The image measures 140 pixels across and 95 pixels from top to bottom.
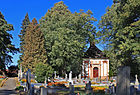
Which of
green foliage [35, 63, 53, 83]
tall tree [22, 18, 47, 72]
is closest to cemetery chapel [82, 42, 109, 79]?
tall tree [22, 18, 47, 72]

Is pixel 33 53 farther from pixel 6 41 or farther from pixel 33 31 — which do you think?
pixel 6 41

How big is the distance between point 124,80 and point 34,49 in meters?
36.5

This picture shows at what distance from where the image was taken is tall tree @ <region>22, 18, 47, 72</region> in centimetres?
4073

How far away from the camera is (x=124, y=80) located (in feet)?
21.6

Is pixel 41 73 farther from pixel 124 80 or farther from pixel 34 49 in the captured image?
pixel 124 80

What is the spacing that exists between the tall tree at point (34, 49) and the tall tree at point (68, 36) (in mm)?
1232

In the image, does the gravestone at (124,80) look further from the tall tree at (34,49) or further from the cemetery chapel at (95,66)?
the cemetery chapel at (95,66)

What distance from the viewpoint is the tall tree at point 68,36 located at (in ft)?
120

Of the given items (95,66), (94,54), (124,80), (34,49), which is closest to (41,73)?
(34,49)

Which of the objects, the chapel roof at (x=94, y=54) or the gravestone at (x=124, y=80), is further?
the chapel roof at (x=94, y=54)

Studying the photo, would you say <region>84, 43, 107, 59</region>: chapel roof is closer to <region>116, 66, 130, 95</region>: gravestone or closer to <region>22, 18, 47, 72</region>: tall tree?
<region>22, 18, 47, 72</region>: tall tree

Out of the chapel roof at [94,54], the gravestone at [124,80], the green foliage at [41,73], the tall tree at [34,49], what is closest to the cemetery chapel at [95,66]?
the chapel roof at [94,54]

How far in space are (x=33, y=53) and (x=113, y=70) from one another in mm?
18532

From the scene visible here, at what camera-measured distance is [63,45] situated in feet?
120
